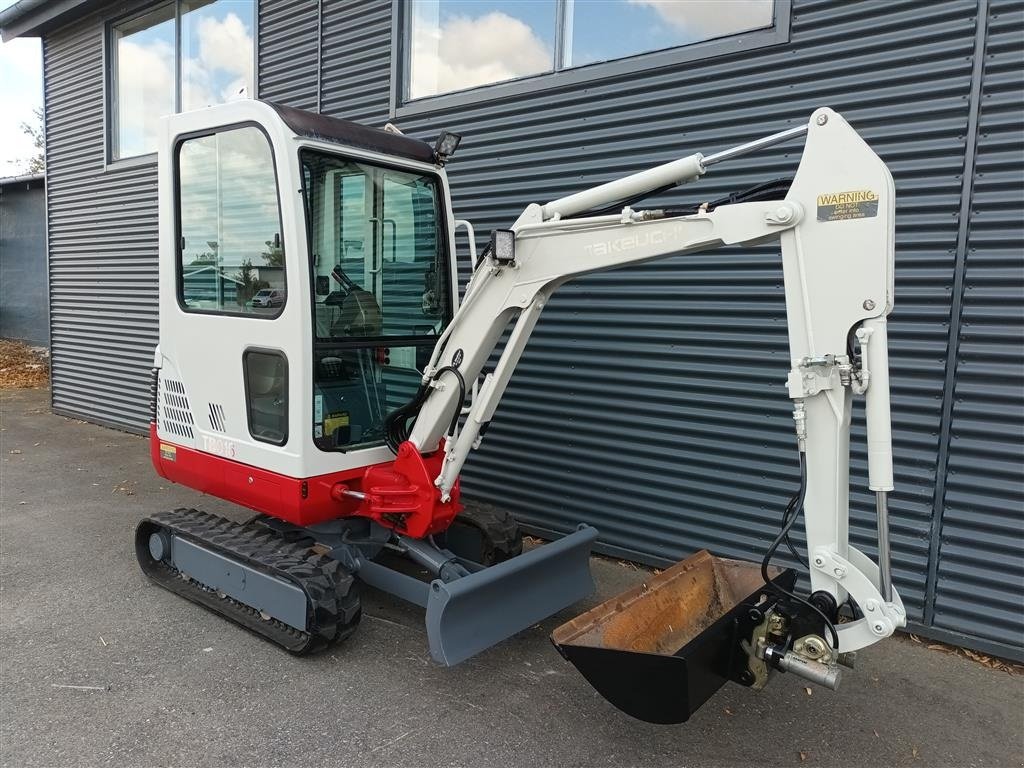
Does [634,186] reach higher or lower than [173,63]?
lower

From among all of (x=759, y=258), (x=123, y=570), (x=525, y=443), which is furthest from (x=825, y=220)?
(x=123, y=570)

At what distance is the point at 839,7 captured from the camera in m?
4.07

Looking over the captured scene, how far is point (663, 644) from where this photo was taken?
3.19 metres

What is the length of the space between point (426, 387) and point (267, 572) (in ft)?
4.00

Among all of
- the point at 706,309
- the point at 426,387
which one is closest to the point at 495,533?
the point at 426,387

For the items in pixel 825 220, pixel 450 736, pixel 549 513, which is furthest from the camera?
pixel 549 513

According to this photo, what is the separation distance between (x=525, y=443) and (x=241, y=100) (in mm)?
3022

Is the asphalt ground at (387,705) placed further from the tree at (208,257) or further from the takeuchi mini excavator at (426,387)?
the tree at (208,257)

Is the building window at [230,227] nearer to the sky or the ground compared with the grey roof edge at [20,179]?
nearer to the ground

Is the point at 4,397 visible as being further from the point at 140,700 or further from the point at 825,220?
the point at 825,220

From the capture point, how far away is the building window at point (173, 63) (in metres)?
7.92

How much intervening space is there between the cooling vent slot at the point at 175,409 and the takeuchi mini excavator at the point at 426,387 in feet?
0.08

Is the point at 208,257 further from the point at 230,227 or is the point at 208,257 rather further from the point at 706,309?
the point at 706,309

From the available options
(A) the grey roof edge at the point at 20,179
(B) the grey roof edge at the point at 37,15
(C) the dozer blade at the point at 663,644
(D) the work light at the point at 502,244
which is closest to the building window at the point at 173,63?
(B) the grey roof edge at the point at 37,15
